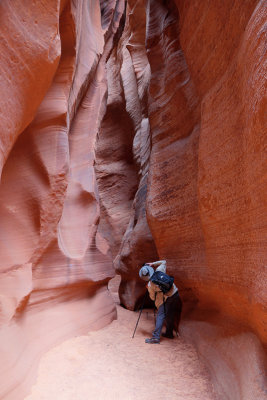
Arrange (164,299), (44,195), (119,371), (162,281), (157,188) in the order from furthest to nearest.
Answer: (157,188) → (164,299) → (162,281) → (44,195) → (119,371)

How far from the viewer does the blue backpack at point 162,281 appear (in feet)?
17.0

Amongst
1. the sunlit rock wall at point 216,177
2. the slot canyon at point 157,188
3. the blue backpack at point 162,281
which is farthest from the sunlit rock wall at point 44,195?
the sunlit rock wall at point 216,177

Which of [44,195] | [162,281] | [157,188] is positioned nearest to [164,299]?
[162,281]

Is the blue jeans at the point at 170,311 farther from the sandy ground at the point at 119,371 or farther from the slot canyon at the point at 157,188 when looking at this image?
the sandy ground at the point at 119,371

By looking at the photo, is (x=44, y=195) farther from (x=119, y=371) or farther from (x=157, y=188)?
(x=157, y=188)

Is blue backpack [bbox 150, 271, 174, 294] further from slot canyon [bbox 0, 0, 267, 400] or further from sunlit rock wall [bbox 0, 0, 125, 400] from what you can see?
sunlit rock wall [bbox 0, 0, 125, 400]

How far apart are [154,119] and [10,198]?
12.8ft

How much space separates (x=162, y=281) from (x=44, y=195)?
236 cm

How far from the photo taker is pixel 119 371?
3.67 m

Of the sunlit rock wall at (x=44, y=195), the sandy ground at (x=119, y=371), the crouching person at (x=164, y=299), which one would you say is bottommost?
the sandy ground at (x=119, y=371)

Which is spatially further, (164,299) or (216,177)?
(164,299)

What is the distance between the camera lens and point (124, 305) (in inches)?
312

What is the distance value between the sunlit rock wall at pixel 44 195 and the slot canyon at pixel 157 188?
0.06 ft

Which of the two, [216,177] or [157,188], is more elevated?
[157,188]
